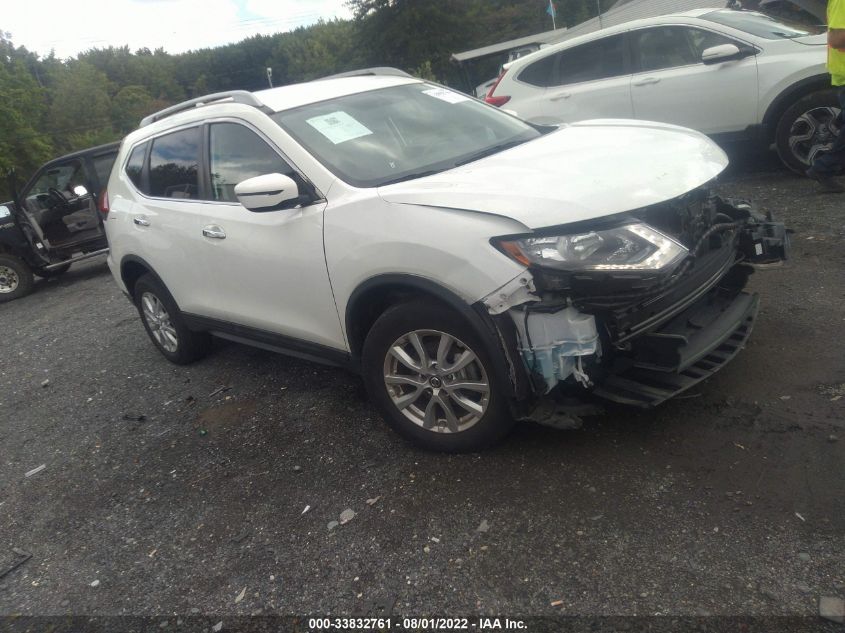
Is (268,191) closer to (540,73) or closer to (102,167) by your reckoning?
(540,73)

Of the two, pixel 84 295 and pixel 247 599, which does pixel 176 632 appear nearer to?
pixel 247 599

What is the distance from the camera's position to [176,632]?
268 cm

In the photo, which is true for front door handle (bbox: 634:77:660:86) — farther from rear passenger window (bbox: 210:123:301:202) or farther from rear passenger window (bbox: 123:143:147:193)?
rear passenger window (bbox: 123:143:147:193)

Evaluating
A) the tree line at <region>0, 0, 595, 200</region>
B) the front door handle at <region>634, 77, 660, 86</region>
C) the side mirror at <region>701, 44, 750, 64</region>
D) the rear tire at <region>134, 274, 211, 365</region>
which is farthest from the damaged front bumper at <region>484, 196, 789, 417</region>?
the tree line at <region>0, 0, 595, 200</region>

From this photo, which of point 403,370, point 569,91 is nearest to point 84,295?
point 569,91

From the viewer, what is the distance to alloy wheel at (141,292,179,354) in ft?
17.7

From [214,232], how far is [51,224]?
768cm

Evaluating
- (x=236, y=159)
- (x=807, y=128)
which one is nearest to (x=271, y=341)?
(x=236, y=159)

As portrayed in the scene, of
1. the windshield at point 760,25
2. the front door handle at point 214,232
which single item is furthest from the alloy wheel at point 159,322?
the windshield at point 760,25

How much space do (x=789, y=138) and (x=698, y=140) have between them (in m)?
3.97

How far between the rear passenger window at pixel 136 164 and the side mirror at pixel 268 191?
6.71 ft

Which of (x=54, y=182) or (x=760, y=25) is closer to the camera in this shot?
(x=760, y=25)

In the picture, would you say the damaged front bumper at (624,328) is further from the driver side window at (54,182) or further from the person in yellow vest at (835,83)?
the driver side window at (54,182)

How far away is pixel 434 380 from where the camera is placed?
323cm
